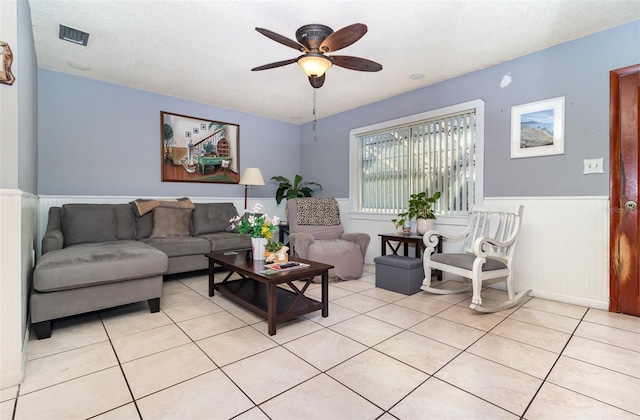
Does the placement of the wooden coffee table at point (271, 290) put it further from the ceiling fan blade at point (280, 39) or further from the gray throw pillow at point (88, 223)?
the ceiling fan blade at point (280, 39)

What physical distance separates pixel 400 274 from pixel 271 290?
1.59 meters

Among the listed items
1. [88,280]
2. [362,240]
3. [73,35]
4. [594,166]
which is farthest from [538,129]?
[73,35]

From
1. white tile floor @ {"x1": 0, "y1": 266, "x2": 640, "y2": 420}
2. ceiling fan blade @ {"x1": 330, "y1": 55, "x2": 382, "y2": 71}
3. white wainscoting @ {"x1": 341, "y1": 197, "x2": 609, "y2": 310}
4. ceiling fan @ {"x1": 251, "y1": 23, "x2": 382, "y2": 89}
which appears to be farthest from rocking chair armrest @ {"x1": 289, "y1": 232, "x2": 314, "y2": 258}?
white wainscoting @ {"x1": 341, "y1": 197, "x2": 609, "y2": 310}

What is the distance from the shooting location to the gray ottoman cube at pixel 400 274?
314 centimetres

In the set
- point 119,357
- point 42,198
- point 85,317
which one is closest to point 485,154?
point 119,357

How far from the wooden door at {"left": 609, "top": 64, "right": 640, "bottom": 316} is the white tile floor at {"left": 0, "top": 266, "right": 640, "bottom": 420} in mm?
274

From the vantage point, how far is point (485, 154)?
3424 mm

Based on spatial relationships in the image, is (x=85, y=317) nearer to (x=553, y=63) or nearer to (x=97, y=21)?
(x=97, y=21)

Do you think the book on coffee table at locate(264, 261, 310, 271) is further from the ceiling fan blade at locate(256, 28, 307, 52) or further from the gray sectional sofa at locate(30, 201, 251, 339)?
the ceiling fan blade at locate(256, 28, 307, 52)

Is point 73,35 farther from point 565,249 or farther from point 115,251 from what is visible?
point 565,249

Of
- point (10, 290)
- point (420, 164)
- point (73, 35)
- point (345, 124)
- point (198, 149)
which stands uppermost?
point (73, 35)

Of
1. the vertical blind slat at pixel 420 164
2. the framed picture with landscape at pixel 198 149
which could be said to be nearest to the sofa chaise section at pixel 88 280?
the framed picture with landscape at pixel 198 149

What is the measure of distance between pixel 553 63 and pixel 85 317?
192 inches

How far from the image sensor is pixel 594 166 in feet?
8.92
